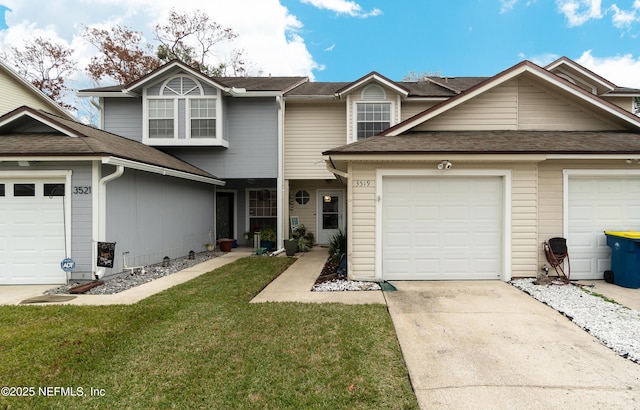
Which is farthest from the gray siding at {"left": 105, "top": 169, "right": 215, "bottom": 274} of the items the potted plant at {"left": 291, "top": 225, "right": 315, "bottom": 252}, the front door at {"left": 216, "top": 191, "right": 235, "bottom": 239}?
the potted plant at {"left": 291, "top": 225, "right": 315, "bottom": 252}

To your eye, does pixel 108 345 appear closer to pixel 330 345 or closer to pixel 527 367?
pixel 330 345

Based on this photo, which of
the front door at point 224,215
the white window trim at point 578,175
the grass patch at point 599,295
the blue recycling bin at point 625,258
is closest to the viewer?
the grass patch at point 599,295

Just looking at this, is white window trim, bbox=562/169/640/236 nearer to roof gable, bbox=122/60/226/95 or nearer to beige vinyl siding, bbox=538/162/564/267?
beige vinyl siding, bbox=538/162/564/267

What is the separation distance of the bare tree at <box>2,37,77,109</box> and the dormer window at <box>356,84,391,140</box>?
19.7 metres

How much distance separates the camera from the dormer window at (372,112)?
1085 centimetres

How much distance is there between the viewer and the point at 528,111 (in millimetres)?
7441

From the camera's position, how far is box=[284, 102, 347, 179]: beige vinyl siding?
11508 millimetres

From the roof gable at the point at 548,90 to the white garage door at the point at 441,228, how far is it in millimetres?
1815

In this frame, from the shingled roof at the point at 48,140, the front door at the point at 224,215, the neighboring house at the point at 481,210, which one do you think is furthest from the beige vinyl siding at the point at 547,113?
the front door at the point at 224,215

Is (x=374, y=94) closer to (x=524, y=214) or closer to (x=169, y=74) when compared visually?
(x=524, y=214)

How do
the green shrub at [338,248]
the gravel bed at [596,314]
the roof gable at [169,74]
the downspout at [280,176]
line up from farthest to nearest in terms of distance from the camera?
the downspout at [280,176] → the roof gable at [169,74] → the green shrub at [338,248] → the gravel bed at [596,314]

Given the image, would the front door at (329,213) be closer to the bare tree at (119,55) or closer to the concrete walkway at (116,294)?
the concrete walkway at (116,294)

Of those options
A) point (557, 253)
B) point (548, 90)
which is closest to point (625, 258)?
point (557, 253)

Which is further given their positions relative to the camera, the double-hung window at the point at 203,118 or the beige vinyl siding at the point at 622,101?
the beige vinyl siding at the point at 622,101
